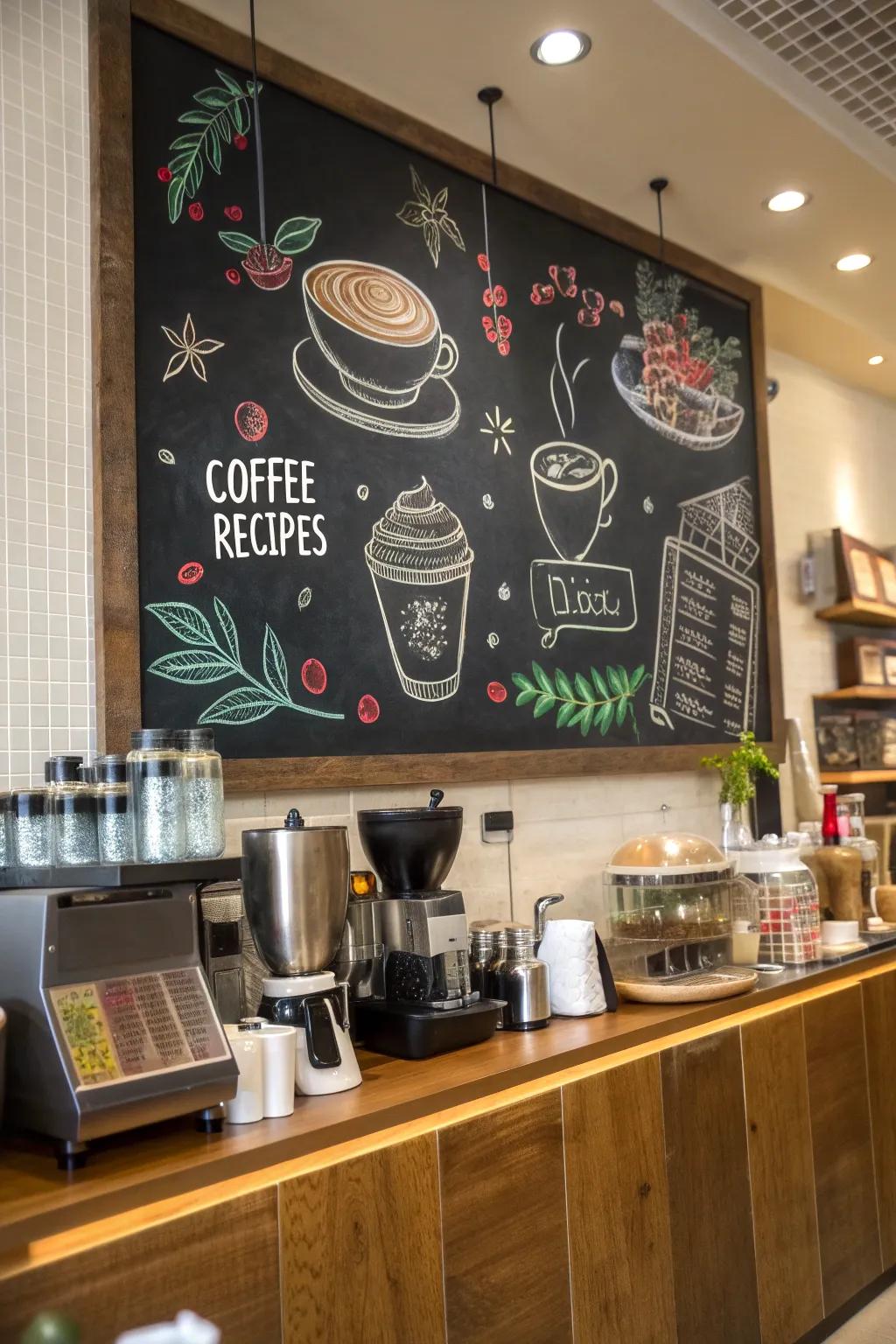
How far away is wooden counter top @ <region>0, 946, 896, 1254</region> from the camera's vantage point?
1354 millimetres

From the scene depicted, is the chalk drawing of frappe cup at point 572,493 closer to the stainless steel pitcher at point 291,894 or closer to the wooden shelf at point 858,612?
the stainless steel pitcher at point 291,894

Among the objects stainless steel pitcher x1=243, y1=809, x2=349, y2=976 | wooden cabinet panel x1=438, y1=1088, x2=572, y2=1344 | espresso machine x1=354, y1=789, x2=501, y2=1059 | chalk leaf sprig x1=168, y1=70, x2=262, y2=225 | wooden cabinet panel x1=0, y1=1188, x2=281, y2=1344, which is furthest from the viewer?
chalk leaf sprig x1=168, y1=70, x2=262, y2=225

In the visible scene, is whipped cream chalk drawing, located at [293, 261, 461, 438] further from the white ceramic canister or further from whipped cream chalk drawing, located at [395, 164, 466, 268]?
the white ceramic canister

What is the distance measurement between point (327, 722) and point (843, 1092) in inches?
60.8

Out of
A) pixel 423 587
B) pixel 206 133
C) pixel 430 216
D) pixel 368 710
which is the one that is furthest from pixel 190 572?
pixel 430 216

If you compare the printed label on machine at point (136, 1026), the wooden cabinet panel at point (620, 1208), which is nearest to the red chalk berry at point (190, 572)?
the printed label on machine at point (136, 1026)

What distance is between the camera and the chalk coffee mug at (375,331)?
8.38ft

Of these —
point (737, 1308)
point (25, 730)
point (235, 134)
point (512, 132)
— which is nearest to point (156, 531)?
point (25, 730)

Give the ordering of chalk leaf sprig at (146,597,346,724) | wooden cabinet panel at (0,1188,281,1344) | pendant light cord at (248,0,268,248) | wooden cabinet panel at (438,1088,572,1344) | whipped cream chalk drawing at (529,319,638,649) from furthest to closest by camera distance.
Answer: whipped cream chalk drawing at (529,319,638,649), pendant light cord at (248,0,268,248), chalk leaf sprig at (146,597,346,724), wooden cabinet panel at (438,1088,572,1344), wooden cabinet panel at (0,1188,281,1344)

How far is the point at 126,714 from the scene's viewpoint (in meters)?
2.07

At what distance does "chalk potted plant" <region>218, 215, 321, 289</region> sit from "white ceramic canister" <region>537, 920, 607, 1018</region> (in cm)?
151

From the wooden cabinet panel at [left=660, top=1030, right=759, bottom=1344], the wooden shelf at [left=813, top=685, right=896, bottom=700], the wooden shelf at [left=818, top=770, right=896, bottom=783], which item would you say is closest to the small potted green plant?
the wooden cabinet panel at [left=660, top=1030, right=759, bottom=1344]

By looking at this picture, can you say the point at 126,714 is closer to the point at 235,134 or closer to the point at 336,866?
the point at 336,866

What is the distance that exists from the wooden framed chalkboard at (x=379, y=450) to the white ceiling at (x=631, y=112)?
0.08 metres
